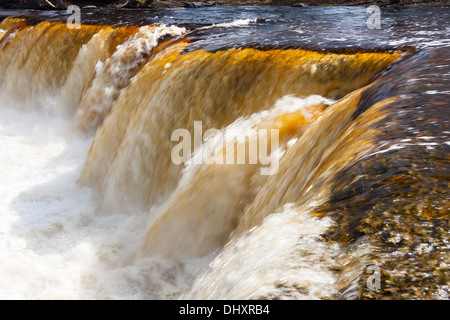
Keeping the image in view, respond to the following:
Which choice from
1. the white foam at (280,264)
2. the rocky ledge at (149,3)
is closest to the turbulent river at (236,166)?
the white foam at (280,264)

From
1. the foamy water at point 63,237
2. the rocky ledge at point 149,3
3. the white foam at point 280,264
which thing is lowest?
the foamy water at point 63,237

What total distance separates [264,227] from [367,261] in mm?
1011

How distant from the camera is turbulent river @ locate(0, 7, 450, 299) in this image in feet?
8.34

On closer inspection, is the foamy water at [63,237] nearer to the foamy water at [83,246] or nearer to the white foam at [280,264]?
the foamy water at [83,246]

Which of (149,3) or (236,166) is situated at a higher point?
(149,3)

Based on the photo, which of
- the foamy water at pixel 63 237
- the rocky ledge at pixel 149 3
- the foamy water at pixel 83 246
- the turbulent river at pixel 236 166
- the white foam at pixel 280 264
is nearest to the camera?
the white foam at pixel 280 264

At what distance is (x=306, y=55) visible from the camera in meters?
6.71

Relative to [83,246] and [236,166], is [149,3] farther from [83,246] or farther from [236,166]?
[236,166]

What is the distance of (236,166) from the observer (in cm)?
532

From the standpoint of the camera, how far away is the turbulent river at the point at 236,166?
2543mm

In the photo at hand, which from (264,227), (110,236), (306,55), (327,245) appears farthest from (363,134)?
(110,236)

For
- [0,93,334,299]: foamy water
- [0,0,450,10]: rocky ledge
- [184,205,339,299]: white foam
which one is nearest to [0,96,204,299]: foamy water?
[0,93,334,299]: foamy water

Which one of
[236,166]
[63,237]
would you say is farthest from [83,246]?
[236,166]

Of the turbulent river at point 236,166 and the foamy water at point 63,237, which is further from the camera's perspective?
the foamy water at point 63,237
